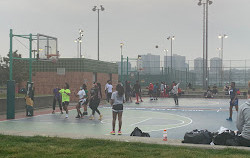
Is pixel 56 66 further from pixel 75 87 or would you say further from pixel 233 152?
pixel 233 152

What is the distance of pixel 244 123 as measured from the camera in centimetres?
840

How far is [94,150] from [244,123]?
351 centimetres

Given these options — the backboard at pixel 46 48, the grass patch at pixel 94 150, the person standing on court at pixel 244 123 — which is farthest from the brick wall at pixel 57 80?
the person standing on court at pixel 244 123

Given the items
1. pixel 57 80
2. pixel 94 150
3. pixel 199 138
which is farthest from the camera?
pixel 57 80

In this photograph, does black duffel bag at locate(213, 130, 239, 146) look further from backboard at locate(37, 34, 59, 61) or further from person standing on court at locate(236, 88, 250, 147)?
backboard at locate(37, 34, 59, 61)

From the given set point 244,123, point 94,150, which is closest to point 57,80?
point 94,150

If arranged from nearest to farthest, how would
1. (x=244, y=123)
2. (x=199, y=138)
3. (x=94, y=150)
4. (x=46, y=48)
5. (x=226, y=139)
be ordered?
(x=94, y=150) < (x=244, y=123) < (x=226, y=139) < (x=199, y=138) < (x=46, y=48)

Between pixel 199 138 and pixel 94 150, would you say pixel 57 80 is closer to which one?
pixel 199 138

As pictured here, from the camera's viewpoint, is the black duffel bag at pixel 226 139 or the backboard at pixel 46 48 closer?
the black duffel bag at pixel 226 139

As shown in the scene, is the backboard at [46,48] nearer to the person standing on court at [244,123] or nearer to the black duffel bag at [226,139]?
the black duffel bag at [226,139]

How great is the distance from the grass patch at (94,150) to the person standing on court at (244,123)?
63 centimetres

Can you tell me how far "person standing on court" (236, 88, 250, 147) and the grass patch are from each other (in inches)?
24.8

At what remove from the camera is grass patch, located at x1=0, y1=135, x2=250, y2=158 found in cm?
752

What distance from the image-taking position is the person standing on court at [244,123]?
826 centimetres
